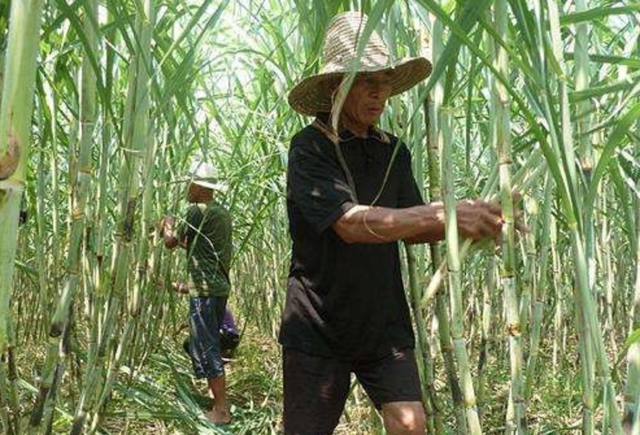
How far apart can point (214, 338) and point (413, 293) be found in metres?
1.89

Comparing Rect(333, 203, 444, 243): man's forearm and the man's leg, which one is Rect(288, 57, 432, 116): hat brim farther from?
the man's leg

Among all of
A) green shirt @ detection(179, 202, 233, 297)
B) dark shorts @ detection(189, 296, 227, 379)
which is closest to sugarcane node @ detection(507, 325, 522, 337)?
dark shorts @ detection(189, 296, 227, 379)

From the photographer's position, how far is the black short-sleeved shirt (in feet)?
4.58

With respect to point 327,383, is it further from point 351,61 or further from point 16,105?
point 16,105

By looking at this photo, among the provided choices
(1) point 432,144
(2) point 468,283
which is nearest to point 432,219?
(1) point 432,144

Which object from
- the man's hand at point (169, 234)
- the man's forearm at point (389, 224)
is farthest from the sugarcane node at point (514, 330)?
the man's hand at point (169, 234)

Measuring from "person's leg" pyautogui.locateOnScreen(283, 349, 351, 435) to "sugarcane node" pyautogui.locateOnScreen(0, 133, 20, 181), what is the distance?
107cm

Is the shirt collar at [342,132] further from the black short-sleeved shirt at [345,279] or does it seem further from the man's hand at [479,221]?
the man's hand at [479,221]

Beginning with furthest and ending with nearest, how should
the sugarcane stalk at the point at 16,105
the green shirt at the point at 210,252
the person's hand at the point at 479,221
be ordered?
the green shirt at the point at 210,252 → the person's hand at the point at 479,221 → the sugarcane stalk at the point at 16,105

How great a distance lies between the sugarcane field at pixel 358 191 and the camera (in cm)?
70

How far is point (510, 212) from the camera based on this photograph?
33.2 inches

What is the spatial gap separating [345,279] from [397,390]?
0.72 feet

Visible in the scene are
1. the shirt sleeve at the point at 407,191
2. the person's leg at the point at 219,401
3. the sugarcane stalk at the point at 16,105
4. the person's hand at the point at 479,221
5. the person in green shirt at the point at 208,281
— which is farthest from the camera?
the person in green shirt at the point at 208,281

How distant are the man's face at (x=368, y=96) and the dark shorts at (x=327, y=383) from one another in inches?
17.3
